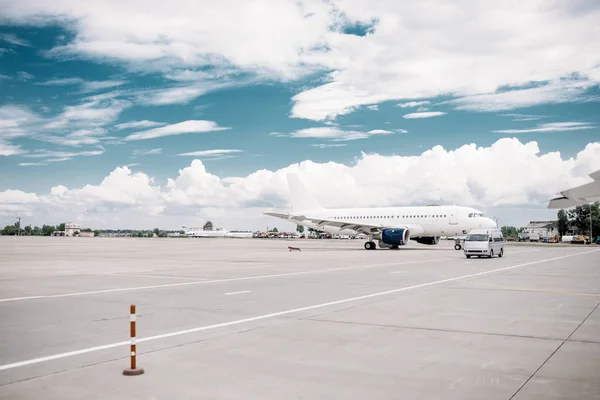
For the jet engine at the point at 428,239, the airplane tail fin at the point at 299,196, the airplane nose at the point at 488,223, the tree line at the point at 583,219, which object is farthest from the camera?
the tree line at the point at 583,219

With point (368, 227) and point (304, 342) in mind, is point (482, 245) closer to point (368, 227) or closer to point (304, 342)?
point (368, 227)

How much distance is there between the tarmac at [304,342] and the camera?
7102 mm

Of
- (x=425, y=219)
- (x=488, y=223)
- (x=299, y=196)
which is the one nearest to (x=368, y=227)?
(x=425, y=219)

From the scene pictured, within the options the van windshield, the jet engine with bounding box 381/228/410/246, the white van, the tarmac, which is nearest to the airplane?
the jet engine with bounding box 381/228/410/246

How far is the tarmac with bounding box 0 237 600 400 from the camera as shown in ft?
23.3

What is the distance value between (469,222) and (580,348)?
45421 millimetres

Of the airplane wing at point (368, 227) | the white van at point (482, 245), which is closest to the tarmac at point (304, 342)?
the white van at point (482, 245)

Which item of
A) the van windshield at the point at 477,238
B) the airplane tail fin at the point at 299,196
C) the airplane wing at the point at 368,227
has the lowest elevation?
the van windshield at the point at 477,238

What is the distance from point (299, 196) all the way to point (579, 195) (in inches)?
2602

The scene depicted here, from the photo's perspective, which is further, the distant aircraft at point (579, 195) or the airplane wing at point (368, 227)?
→ the airplane wing at point (368, 227)

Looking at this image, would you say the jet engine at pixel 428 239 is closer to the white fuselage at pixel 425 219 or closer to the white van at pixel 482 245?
the white fuselage at pixel 425 219

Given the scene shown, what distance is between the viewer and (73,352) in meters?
9.22

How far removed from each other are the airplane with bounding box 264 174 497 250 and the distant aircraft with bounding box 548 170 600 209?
1818 inches

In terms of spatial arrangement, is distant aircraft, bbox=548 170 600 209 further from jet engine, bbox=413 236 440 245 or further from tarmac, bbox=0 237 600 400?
jet engine, bbox=413 236 440 245
